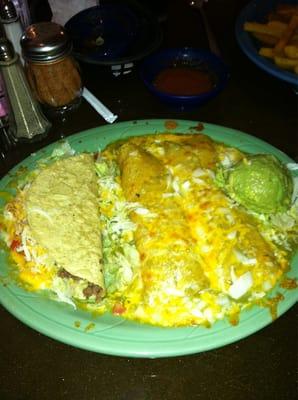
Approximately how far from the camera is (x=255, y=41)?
2.51 meters

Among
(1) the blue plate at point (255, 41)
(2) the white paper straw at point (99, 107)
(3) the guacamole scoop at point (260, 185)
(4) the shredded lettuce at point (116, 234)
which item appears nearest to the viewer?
(4) the shredded lettuce at point (116, 234)

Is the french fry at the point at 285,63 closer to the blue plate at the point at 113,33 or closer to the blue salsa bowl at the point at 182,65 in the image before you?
the blue salsa bowl at the point at 182,65

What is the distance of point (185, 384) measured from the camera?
50.9 inches

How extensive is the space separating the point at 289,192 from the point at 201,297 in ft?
2.08

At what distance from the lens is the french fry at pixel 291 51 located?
2203mm

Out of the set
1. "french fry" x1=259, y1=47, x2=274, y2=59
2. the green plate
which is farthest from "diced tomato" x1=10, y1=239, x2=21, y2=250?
"french fry" x1=259, y1=47, x2=274, y2=59

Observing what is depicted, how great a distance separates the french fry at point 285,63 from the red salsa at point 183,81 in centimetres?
37

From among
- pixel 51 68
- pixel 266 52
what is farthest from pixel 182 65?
pixel 51 68

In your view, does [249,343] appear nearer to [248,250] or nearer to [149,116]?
[248,250]

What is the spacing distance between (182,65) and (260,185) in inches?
42.4

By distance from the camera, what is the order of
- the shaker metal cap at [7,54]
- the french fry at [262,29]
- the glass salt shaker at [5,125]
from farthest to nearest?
the french fry at [262,29], the glass salt shaker at [5,125], the shaker metal cap at [7,54]

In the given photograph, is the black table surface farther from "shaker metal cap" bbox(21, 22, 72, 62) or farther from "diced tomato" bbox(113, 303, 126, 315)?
"shaker metal cap" bbox(21, 22, 72, 62)

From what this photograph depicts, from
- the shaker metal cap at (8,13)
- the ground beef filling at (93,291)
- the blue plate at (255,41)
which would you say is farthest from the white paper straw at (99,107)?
the ground beef filling at (93,291)

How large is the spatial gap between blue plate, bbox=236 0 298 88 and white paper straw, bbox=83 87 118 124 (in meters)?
0.84
